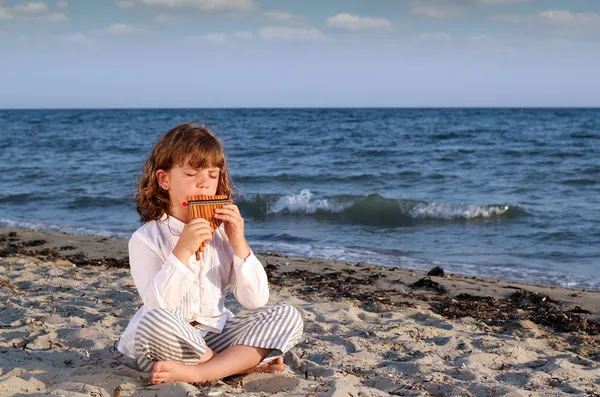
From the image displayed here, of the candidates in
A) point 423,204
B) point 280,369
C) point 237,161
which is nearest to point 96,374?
point 280,369

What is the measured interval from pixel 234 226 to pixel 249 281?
1.04 ft

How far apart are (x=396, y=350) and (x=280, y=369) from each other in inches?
37.6

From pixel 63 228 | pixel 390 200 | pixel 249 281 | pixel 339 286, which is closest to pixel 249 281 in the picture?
pixel 249 281

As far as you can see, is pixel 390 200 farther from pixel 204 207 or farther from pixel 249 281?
pixel 204 207

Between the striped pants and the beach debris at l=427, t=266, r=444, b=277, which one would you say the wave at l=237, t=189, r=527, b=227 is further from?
the striped pants

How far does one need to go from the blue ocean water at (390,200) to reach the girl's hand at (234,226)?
837mm

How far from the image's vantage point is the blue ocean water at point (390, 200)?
8508mm

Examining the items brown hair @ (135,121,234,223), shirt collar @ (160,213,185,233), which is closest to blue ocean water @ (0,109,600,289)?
brown hair @ (135,121,234,223)

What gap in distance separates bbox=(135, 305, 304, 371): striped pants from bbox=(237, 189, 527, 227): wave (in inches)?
291

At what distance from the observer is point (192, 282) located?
3.13 metres

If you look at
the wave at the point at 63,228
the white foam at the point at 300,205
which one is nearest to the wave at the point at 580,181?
the white foam at the point at 300,205

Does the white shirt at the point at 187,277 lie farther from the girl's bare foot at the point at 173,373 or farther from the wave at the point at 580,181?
the wave at the point at 580,181

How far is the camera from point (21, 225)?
34.8ft

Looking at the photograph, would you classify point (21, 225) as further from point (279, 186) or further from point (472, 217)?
point (472, 217)
